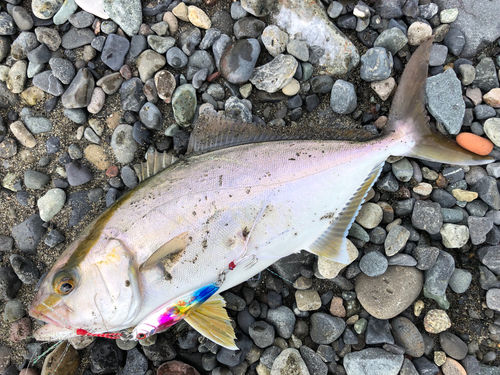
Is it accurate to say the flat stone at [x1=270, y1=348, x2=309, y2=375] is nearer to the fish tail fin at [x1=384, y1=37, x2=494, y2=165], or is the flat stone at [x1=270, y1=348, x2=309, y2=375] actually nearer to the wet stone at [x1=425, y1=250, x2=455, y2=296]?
the wet stone at [x1=425, y1=250, x2=455, y2=296]

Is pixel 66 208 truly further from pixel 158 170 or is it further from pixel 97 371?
pixel 97 371

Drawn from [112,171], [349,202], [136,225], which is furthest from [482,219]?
[112,171]

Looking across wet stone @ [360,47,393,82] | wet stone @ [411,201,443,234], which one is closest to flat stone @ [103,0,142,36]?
wet stone @ [360,47,393,82]

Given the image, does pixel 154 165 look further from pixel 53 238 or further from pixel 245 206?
pixel 53 238

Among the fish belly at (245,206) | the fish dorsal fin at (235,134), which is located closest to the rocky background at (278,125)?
the fish dorsal fin at (235,134)

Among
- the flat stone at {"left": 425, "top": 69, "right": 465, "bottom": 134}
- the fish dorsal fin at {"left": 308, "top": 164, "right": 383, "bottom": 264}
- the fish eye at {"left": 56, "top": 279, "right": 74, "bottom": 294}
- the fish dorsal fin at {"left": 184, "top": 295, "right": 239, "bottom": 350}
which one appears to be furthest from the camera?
the flat stone at {"left": 425, "top": 69, "right": 465, "bottom": 134}

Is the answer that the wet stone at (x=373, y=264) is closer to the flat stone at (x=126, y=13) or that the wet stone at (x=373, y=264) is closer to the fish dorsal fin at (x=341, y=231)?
the fish dorsal fin at (x=341, y=231)
